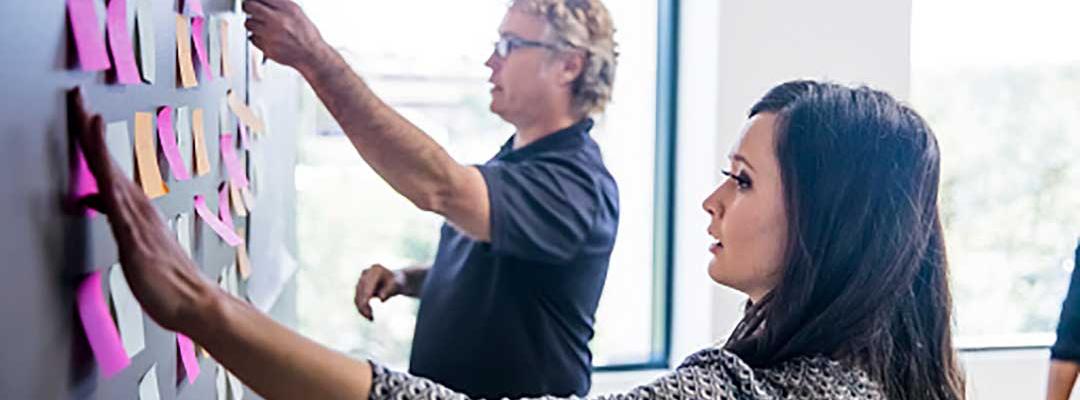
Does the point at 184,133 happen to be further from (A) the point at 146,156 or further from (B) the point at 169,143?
(A) the point at 146,156

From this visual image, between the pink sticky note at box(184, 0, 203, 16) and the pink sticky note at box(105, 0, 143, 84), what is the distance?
9.8 inches

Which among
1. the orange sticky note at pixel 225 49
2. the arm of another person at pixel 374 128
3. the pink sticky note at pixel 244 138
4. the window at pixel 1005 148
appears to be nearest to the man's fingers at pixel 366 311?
the arm of another person at pixel 374 128

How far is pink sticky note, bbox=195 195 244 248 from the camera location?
126 centimetres

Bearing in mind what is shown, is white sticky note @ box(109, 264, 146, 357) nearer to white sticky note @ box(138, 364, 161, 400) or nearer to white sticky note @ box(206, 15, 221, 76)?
white sticky note @ box(138, 364, 161, 400)

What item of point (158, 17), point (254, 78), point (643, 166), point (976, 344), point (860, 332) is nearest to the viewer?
point (158, 17)

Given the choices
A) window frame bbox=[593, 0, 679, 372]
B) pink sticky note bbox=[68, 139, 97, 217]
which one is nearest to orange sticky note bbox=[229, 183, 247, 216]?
pink sticky note bbox=[68, 139, 97, 217]

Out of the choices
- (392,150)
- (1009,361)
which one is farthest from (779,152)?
(1009,361)

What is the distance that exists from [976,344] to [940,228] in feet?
7.48

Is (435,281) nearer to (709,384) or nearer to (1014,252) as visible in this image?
(709,384)

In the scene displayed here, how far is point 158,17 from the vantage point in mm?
1046

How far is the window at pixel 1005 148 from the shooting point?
3229 millimetres

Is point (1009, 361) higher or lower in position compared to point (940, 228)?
lower

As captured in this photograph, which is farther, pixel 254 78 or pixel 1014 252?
pixel 1014 252

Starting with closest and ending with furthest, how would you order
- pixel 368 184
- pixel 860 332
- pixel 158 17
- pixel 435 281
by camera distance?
pixel 158 17 < pixel 860 332 < pixel 435 281 < pixel 368 184
